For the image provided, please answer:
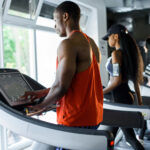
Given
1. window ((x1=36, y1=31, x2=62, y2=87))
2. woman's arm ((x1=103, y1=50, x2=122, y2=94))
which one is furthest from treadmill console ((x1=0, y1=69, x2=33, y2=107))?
window ((x1=36, y1=31, x2=62, y2=87))

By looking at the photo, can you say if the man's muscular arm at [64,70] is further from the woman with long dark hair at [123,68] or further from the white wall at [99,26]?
the white wall at [99,26]

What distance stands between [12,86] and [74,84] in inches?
17.4

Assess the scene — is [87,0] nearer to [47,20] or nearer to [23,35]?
[47,20]

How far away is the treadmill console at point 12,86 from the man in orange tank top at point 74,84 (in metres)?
0.12

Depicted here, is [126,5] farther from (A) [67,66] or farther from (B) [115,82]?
(A) [67,66]

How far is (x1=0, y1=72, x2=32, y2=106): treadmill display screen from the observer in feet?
4.68

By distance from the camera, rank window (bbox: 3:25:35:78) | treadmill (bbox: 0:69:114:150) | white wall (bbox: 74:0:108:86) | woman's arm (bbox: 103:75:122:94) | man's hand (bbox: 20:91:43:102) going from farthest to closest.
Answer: white wall (bbox: 74:0:108:86)
window (bbox: 3:25:35:78)
woman's arm (bbox: 103:75:122:94)
man's hand (bbox: 20:91:43:102)
treadmill (bbox: 0:69:114:150)

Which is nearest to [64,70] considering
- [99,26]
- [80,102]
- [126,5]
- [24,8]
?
[80,102]

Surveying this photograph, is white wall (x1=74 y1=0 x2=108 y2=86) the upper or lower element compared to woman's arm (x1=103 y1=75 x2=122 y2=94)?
upper

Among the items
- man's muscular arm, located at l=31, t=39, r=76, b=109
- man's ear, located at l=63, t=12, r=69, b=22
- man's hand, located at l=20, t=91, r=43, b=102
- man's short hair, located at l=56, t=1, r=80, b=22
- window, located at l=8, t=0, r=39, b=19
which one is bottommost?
man's hand, located at l=20, t=91, r=43, b=102

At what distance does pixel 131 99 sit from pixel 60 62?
141 cm

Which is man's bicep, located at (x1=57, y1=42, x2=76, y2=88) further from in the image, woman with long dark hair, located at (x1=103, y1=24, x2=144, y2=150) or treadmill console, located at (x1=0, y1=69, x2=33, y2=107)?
woman with long dark hair, located at (x1=103, y1=24, x2=144, y2=150)

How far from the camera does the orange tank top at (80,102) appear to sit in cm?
132

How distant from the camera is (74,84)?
133 cm
